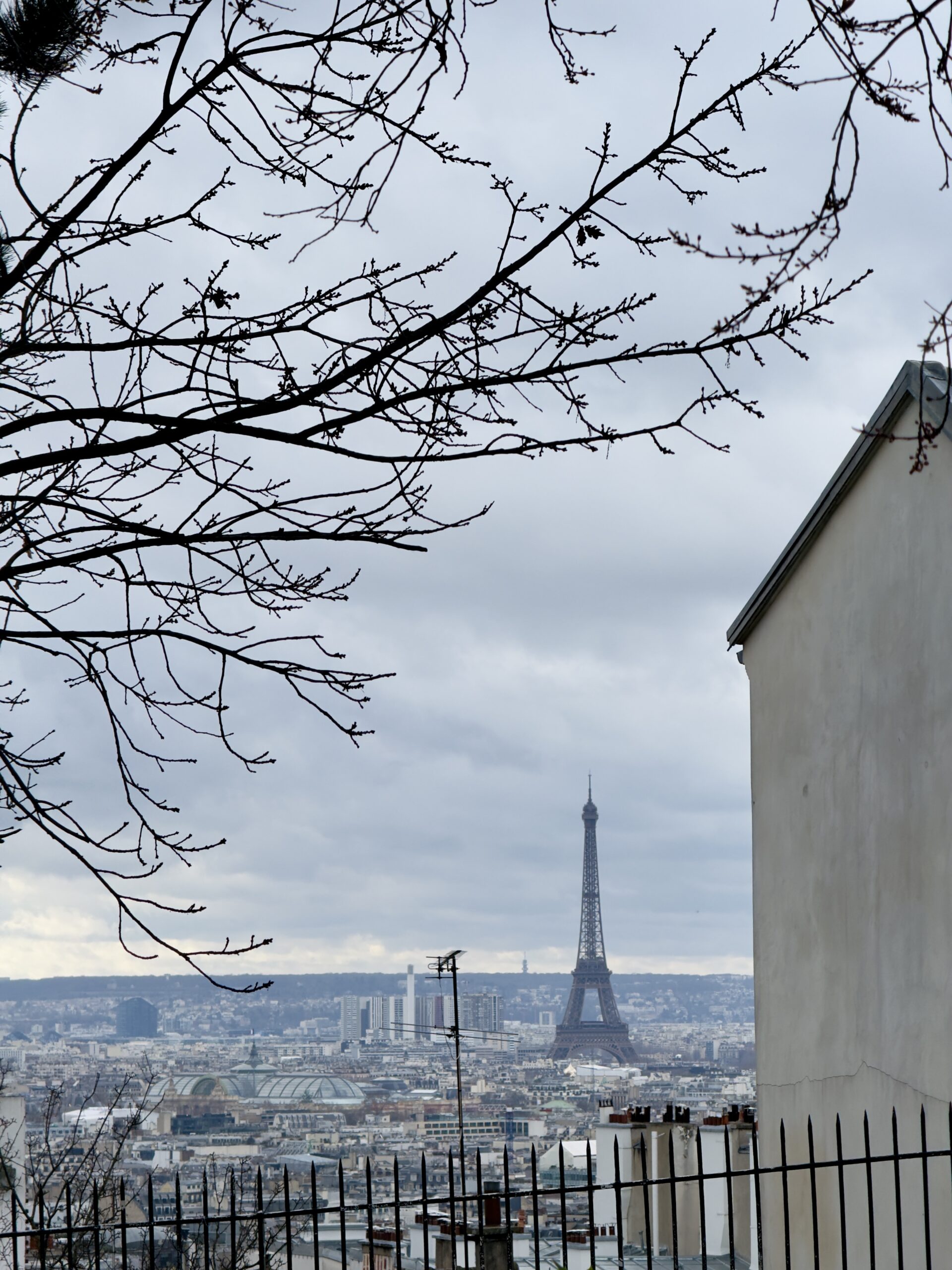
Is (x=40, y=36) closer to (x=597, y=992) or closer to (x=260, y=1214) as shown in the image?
(x=260, y=1214)

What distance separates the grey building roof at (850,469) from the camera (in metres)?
5.57

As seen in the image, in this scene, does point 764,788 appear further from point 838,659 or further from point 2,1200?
point 2,1200

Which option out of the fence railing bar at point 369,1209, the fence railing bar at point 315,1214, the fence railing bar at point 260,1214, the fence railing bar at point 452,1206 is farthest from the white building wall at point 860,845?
the fence railing bar at point 260,1214

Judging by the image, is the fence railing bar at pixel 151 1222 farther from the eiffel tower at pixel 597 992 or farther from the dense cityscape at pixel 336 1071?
the eiffel tower at pixel 597 992

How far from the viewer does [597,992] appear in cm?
7794

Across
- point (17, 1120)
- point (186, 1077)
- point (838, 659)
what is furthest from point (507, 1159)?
point (186, 1077)

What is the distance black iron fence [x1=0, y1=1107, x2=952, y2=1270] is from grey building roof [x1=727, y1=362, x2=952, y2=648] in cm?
278

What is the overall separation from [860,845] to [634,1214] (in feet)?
23.5

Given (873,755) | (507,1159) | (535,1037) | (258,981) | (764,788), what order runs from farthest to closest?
(535,1037)
(764,788)
(873,755)
(507,1159)
(258,981)

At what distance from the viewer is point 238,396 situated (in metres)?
3.37

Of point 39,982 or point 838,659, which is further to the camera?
point 39,982

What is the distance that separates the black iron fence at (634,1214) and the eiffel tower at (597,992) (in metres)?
61.0

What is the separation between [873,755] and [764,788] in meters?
1.50

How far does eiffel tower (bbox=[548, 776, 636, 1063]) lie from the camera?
2916 inches
